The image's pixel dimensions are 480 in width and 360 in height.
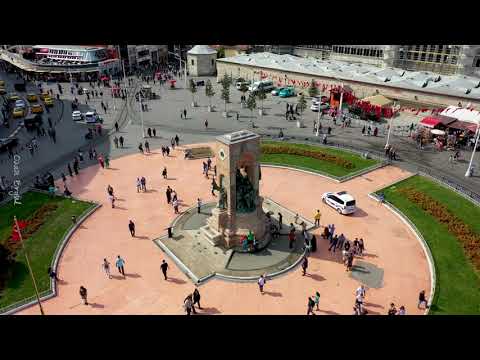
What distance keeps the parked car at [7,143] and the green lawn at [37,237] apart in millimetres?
14008

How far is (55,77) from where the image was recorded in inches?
3054

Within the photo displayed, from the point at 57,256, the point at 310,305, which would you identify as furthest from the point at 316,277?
the point at 57,256

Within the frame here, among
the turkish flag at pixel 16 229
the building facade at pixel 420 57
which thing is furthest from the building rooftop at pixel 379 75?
the turkish flag at pixel 16 229

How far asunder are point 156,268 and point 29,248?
8.76m

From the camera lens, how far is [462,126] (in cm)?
4262

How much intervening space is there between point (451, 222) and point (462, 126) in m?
20.6

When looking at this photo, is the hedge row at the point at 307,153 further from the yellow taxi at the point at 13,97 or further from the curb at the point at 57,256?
the yellow taxi at the point at 13,97

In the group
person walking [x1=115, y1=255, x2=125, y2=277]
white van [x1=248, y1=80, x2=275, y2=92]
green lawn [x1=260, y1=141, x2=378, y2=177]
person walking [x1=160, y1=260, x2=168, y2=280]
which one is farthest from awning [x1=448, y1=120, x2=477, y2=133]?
person walking [x1=115, y1=255, x2=125, y2=277]

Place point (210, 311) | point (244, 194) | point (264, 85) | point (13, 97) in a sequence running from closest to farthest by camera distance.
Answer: point (210, 311) → point (244, 194) → point (13, 97) → point (264, 85)

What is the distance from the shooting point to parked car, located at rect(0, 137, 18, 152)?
42.5 m

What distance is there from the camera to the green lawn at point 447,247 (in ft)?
66.7

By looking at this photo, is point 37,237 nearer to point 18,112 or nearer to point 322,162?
point 322,162
